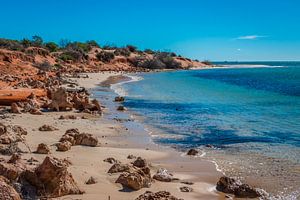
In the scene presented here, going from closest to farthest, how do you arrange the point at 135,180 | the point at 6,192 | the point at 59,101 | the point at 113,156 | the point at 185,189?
the point at 6,192 < the point at 135,180 < the point at 185,189 < the point at 113,156 < the point at 59,101

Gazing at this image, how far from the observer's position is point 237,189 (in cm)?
1034

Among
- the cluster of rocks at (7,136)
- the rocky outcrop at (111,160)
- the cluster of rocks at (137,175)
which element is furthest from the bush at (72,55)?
the cluster of rocks at (137,175)

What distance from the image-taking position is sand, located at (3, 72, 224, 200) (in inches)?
389

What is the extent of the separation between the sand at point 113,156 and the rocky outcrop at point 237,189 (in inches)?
9.3

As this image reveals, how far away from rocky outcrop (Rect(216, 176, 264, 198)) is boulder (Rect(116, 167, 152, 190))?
65.6 inches

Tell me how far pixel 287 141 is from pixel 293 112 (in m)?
10.9

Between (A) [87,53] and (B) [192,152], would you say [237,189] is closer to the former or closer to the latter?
(B) [192,152]

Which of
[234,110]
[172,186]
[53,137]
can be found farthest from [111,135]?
[234,110]

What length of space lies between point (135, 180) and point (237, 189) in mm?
2298

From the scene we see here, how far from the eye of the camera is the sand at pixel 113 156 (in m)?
9.89

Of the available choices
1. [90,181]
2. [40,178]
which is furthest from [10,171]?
[90,181]

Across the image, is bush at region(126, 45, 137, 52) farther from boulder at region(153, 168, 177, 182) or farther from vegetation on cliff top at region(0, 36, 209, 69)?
boulder at region(153, 168, 177, 182)

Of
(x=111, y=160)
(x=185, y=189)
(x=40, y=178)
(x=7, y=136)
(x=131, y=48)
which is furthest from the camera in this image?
(x=131, y=48)

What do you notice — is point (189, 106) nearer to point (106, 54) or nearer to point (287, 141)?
point (287, 141)
